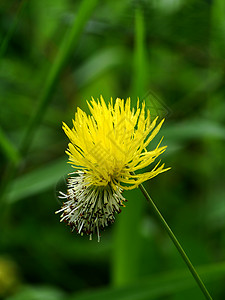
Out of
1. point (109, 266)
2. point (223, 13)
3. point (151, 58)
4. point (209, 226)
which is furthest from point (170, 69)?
point (109, 266)

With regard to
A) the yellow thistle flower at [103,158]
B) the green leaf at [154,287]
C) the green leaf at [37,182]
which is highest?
the green leaf at [37,182]

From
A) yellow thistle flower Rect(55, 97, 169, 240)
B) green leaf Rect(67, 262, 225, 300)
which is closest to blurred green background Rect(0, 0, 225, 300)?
green leaf Rect(67, 262, 225, 300)

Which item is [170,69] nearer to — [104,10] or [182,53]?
[182,53]

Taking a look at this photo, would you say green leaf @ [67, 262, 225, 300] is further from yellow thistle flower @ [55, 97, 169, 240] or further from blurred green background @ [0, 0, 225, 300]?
yellow thistle flower @ [55, 97, 169, 240]

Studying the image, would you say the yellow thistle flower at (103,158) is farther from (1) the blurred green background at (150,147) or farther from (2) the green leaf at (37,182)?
(2) the green leaf at (37,182)

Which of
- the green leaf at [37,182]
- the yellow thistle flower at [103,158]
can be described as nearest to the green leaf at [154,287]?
the green leaf at [37,182]

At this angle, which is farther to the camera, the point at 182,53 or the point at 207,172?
the point at 207,172

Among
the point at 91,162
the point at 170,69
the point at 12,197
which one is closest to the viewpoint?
the point at 91,162
